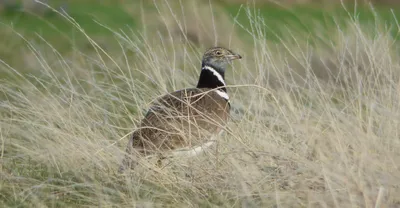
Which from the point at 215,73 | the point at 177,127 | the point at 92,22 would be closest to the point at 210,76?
the point at 215,73

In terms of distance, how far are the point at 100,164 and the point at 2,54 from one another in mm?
8583

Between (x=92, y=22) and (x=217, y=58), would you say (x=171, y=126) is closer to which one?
(x=217, y=58)

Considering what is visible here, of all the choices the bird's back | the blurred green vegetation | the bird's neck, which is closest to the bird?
the bird's back

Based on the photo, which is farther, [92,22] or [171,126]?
[92,22]

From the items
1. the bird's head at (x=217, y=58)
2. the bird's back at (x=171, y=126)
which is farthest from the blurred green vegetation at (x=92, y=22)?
the bird's back at (x=171, y=126)

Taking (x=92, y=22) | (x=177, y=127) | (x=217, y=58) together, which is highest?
(x=217, y=58)

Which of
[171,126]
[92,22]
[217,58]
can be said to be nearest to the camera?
[171,126]

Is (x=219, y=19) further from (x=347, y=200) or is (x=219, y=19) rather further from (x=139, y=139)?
(x=347, y=200)

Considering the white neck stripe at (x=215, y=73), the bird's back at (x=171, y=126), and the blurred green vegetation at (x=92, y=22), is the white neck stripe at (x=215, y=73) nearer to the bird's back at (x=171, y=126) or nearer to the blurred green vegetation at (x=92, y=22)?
the bird's back at (x=171, y=126)

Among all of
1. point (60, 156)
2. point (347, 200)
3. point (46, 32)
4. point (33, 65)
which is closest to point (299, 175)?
point (347, 200)

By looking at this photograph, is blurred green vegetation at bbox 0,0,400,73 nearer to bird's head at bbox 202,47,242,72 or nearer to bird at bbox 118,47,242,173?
bird's head at bbox 202,47,242,72

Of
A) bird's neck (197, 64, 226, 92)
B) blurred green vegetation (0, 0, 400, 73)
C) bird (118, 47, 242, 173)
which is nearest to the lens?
bird (118, 47, 242, 173)

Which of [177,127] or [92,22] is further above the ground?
[177,127]

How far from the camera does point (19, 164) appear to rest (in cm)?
486
